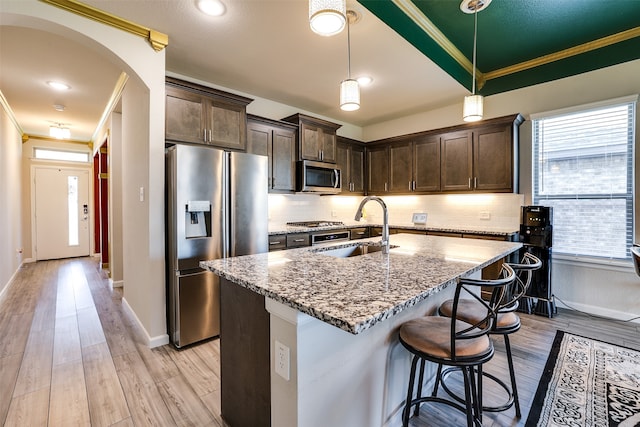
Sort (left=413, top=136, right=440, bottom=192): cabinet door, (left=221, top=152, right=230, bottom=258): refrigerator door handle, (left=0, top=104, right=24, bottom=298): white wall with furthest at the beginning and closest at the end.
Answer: (left=413, top=136, right=440, bottom=192): cabinet door
(left=0, top=104, right=24, bottom=298): white wall
(left=221, top=152, right=230, bottom=258): refrigerator door handle

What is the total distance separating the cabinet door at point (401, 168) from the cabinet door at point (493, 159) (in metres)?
0.94

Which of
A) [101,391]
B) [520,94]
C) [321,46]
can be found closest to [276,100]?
[321,46]

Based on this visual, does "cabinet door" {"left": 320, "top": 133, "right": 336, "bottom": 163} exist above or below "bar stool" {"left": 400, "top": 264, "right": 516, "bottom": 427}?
above

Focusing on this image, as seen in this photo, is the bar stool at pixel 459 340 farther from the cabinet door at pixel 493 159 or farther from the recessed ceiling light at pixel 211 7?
the cabinet door at pixel 493 159

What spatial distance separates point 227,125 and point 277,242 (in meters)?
1.41

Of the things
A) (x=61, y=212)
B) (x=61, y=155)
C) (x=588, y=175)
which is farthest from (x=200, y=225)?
(x=61, y=155)

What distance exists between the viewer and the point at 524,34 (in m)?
2.84

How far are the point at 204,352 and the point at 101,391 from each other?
71 centimetres

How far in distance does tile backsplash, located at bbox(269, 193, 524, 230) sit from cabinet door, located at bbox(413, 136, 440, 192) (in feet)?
1.10

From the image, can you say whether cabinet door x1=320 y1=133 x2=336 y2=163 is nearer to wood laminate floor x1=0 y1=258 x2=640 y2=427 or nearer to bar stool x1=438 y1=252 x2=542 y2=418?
wood laminate floor x1=0 y1=258 x2=640 y2=427

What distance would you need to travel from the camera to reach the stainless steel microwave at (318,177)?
13.4 feet

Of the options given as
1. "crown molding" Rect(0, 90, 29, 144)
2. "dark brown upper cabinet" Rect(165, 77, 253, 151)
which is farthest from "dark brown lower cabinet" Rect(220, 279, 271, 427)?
"crown molding" Rect(0, 90, 29, 144)

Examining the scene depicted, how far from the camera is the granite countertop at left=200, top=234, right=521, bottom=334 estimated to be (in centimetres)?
88

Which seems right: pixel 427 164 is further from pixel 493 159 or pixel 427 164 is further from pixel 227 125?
pixel 227 125
